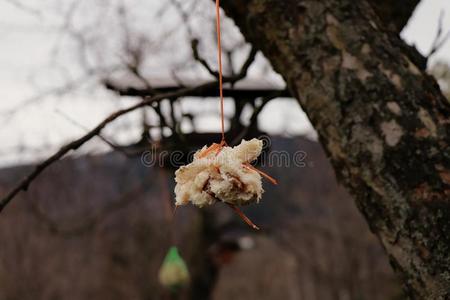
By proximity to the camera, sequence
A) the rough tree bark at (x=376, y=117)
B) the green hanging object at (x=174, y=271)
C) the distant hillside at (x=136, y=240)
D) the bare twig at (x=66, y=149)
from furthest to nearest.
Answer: the distant hillside at (x=136, y=240)
the green hanging object at (x=174, y=271)
the bare twig at (x=66, y=149)
the rough tree bark at (x=376, y=117)

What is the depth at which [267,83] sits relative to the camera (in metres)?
3.84

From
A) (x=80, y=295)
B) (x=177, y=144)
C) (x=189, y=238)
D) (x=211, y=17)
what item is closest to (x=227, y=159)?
(x=177, y=144)

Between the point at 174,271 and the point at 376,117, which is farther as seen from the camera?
the point at 174,271

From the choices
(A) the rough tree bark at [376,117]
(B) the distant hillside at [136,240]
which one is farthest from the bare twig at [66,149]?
(B) the distant hillside at [136,240]

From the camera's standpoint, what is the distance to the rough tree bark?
58.6 inches

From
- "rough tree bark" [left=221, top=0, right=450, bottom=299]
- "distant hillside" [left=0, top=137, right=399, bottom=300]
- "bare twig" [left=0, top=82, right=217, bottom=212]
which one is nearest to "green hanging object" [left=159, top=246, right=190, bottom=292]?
"bare twig" [left=0, top=82, right=217, bottom=212]

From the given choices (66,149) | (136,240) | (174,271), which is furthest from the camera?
(136,240)

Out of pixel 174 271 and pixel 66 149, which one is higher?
pixel 66 149

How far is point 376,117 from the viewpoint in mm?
1592

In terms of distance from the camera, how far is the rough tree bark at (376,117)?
149cm

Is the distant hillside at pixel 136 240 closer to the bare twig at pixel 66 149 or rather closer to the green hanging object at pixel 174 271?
the green hanging object at pixel 174 271

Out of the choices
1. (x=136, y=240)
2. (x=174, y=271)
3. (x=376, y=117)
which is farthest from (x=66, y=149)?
(x=136, y=240)

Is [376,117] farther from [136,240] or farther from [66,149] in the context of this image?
[136,240]

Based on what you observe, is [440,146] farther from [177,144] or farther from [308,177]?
[308,177]
